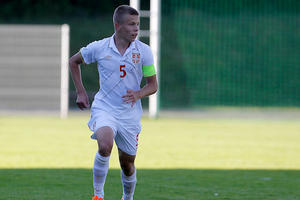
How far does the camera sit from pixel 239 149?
11914mm

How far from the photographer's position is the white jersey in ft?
20.1

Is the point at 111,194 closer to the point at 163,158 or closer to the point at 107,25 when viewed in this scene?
the point at 163,158

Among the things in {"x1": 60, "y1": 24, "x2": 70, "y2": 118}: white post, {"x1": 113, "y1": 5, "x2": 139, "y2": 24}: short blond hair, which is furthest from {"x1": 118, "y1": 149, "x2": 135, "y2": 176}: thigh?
{"x1": 60, "y1": 24, "x2": 70, "y2": 118}: white post

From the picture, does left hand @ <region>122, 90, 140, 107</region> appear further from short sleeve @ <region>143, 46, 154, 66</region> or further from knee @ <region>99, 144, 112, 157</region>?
knee @ <region>99, 144, 112, 157</region>

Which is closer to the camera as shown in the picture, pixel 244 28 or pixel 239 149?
pixel 239 149

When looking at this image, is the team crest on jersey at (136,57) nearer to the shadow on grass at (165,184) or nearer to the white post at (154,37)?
the shadow on grass at (165,184)

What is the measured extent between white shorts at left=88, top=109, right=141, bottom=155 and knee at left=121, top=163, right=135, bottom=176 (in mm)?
151

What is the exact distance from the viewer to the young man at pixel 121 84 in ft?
19.9

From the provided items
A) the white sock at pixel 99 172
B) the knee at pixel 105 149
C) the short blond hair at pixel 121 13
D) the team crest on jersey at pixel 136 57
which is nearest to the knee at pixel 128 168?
the white sock at pixel 99 172

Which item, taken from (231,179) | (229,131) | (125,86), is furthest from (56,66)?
(125,86)

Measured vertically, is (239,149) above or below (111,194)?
below

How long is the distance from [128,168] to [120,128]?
0.45 meters

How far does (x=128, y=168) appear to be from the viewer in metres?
6.36

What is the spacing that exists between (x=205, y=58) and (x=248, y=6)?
204 cm
